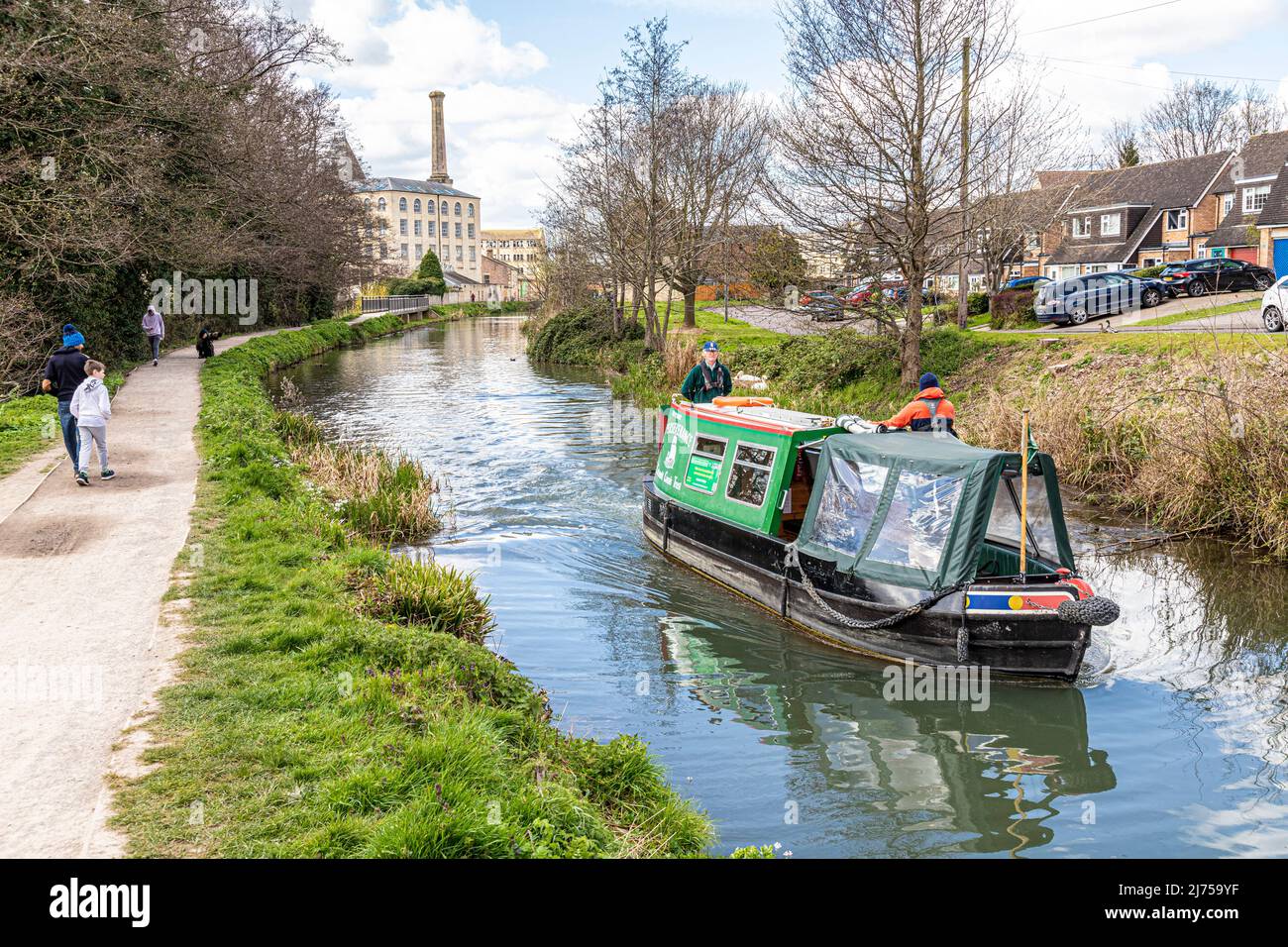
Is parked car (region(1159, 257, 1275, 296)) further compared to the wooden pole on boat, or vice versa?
parked car (region(1159, 257, 1275, 296))

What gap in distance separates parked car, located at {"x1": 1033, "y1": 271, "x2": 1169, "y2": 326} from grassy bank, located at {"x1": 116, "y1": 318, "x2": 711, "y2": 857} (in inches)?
836

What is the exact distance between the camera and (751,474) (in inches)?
448

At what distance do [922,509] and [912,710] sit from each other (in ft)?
5.84

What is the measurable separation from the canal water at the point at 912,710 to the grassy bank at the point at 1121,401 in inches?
29.6

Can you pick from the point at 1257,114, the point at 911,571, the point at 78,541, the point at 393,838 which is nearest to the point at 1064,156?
the point at 911,571

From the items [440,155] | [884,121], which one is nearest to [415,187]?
[440,155]

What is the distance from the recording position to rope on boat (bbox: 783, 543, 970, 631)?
875 cm

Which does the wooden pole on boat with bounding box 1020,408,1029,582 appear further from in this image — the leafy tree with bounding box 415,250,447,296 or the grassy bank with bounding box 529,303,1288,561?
the leafy tree with bounding box 415,250,447,296

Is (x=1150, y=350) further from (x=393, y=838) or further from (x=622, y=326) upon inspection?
(x=622, y=326)

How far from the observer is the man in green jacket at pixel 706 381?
1395 centimetres

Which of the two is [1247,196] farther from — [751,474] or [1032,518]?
[1032,518]

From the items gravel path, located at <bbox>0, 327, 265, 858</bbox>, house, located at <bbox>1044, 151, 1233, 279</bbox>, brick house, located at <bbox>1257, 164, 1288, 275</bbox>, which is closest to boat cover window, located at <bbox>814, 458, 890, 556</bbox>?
gravel path, located at <bbox>0, 327, 265, 858</bbox>

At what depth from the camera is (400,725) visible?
6035 mm

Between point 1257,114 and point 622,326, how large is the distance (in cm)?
4926
